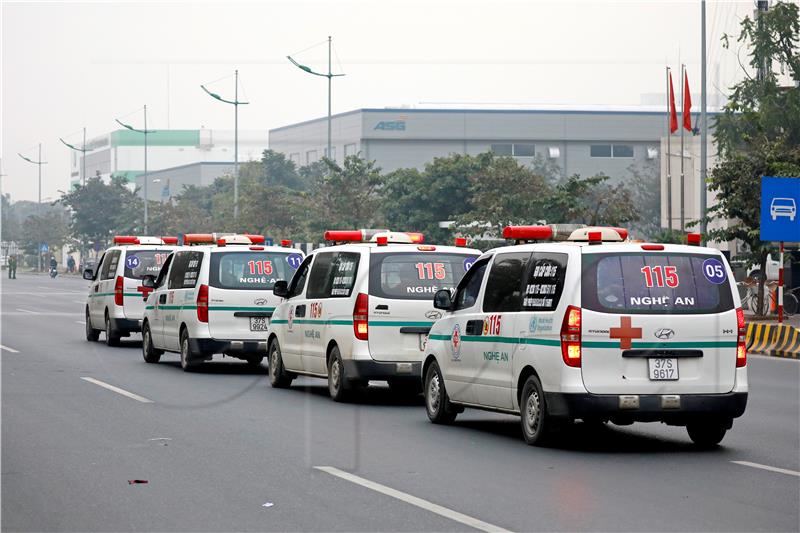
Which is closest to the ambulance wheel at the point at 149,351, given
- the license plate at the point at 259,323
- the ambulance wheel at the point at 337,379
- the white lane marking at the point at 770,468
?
the license plate at the point at 259,323

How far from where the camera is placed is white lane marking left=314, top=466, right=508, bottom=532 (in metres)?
8.66

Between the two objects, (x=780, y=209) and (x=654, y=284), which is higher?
(x=780, y=209)

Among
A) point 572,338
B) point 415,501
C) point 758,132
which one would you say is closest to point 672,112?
point 758,132

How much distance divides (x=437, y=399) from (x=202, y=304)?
7.14 meters

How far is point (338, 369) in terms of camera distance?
1670cm

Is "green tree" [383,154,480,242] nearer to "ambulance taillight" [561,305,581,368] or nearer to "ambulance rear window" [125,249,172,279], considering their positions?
"ambulance rear window" [125,249,172,279]

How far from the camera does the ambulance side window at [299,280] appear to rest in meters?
18.3

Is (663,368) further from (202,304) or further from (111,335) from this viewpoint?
(111,335)

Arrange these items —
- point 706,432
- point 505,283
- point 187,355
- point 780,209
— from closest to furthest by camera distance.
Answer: point 706,432, point 505,283, point 187,355, point 780,209

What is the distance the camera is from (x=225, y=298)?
20938 millimetres

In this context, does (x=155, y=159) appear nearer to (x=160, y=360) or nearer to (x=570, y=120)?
(x=570, y=120)

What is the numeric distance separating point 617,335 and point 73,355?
14473mm

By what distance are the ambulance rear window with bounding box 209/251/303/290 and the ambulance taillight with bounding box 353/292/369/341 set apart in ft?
16.5

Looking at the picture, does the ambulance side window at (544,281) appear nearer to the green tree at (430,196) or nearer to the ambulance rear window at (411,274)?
the ambulance rear window at (411,274)
